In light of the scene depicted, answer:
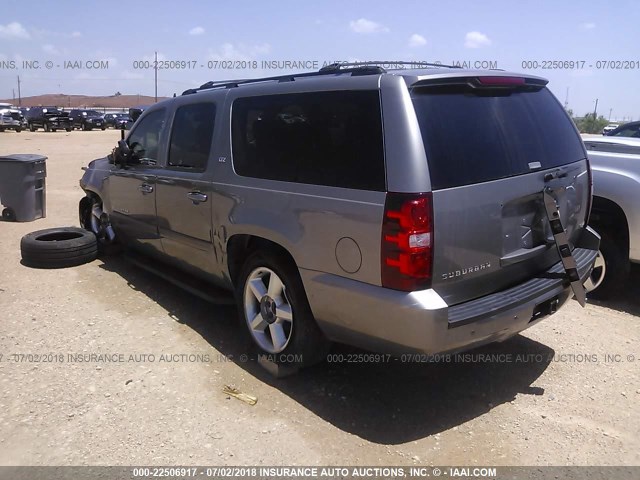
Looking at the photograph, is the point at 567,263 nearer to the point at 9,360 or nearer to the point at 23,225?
the point at 9,360

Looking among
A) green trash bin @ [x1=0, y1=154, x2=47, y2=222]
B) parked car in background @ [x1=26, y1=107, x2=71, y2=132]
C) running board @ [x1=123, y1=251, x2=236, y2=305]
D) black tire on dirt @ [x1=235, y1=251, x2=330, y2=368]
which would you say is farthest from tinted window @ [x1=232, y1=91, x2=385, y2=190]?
parked car in background @ [x1=26, y1=107, x2=71, y2=132]

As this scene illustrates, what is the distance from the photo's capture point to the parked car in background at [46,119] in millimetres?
39812

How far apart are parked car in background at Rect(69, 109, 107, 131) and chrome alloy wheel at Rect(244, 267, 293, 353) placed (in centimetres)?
4355

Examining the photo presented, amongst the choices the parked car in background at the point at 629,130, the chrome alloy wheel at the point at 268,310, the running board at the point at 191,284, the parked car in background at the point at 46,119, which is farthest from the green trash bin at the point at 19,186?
the parked car in background at the point at 46,119

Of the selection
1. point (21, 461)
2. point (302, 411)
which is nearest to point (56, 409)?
point (21, 461)

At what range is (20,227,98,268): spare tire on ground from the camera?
6.09m

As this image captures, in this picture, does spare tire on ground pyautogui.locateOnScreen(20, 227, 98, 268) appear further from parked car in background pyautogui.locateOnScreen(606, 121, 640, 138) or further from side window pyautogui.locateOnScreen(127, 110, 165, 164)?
parked car in background pyautogui.locateOnScreen(606, 121, 640, 138)

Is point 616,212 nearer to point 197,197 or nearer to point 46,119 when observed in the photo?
point 197,197

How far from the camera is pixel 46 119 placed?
131 ft

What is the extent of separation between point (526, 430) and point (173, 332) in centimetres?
278

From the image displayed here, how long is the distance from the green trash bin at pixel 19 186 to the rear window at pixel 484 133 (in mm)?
7661

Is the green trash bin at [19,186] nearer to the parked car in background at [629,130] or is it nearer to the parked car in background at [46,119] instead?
the parked car in background at [629,130]

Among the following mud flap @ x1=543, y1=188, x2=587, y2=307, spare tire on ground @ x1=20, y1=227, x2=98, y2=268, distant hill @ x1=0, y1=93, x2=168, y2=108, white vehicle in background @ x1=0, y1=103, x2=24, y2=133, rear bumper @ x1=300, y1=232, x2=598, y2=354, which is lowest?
spare tire on ground @ x1=20, y1=227, x2=98, y2=268

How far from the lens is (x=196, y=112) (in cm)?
466
